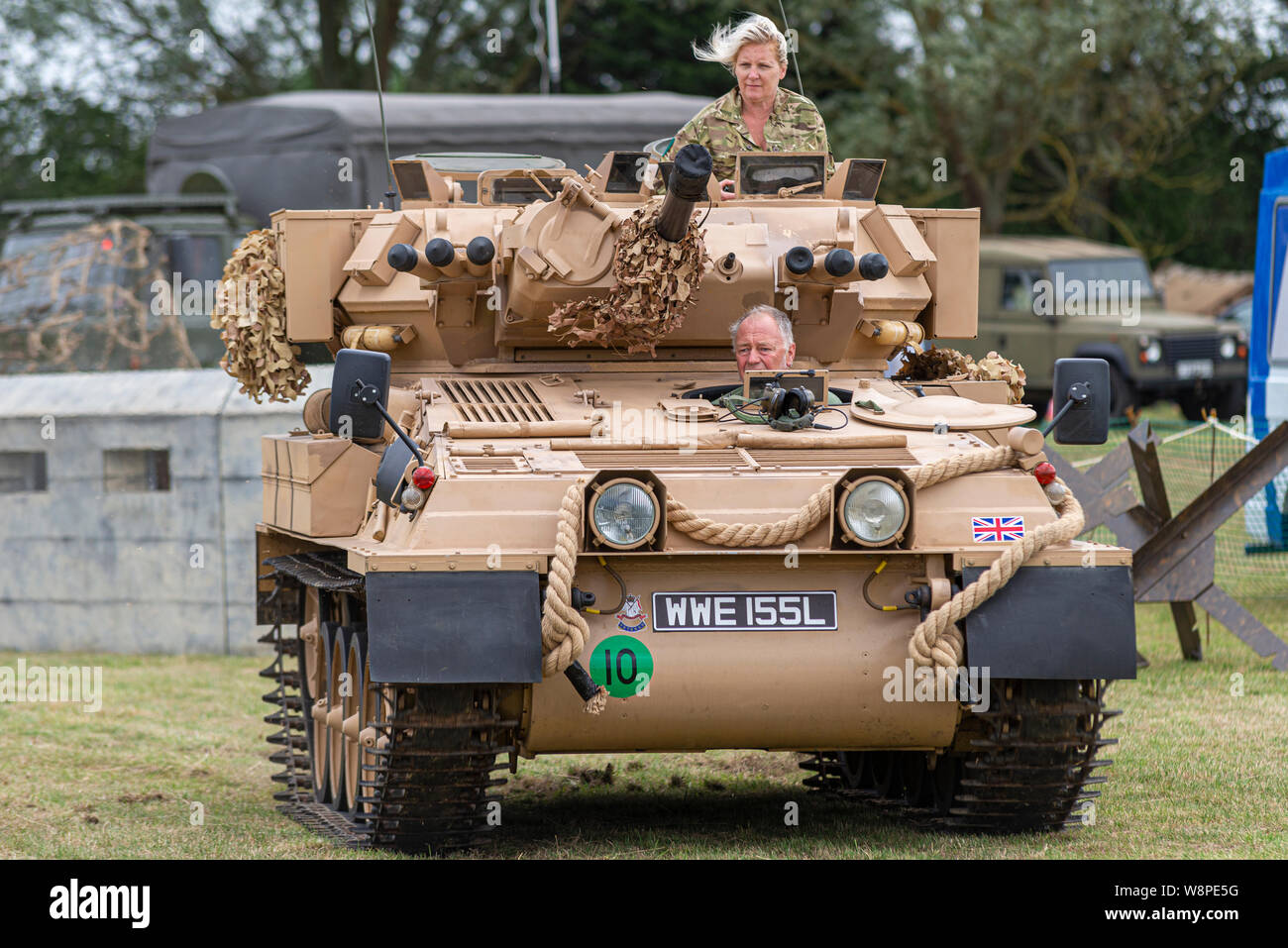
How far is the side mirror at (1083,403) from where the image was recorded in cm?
778

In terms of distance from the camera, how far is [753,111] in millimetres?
9734

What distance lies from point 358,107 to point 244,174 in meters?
1.69

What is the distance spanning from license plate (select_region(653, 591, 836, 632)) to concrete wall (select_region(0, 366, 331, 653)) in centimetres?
736

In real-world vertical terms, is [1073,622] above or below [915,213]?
below

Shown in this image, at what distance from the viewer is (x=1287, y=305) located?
1545 centimetres

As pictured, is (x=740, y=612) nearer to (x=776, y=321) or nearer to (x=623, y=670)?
(x=623, y=670)

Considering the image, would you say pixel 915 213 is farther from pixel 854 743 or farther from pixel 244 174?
pixel 244 174

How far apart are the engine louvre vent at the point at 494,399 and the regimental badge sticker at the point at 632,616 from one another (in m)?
1.04

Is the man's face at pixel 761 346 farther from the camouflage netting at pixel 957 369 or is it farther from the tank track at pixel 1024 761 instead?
the tank track at pixel 1024 761

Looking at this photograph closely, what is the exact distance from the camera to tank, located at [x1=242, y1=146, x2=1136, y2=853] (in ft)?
23.3

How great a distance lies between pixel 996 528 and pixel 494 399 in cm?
218

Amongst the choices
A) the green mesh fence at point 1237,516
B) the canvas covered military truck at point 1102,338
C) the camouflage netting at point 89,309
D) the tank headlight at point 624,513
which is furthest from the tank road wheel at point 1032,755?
the canvas covered military truck at point 1102,338

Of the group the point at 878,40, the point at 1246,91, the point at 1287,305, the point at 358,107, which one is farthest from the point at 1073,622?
the point at 1246,91

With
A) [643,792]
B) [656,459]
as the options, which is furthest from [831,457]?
[643,792]
